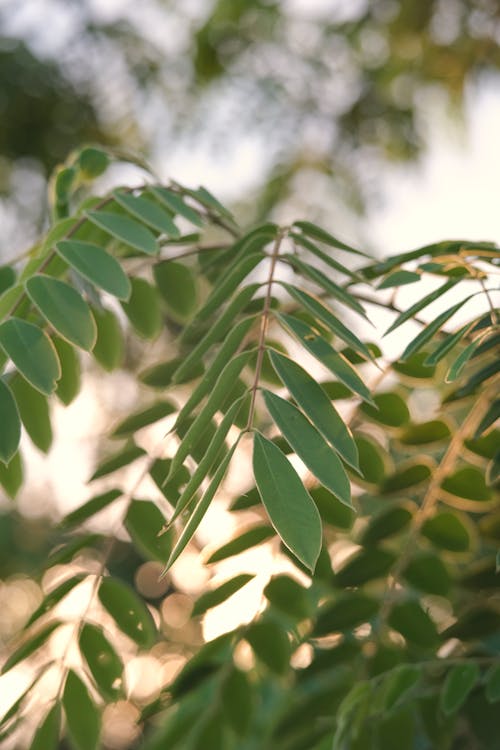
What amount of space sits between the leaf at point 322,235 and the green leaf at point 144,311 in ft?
0.90

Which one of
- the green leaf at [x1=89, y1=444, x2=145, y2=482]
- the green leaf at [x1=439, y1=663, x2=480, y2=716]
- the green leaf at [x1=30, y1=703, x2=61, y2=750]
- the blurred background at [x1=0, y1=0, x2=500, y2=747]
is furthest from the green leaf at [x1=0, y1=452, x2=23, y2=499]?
the blurred background at [x1=0, y1=0, x2=500, y2=747]

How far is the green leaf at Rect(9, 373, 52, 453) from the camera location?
3.33 ft

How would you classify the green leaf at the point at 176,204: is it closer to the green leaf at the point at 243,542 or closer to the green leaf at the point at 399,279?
the green leaf at the point at 399,279

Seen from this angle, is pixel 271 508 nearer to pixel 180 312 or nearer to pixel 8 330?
pixel 8 330

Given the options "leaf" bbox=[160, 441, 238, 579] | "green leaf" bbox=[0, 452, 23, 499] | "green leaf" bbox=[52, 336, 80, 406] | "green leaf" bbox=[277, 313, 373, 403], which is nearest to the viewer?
"leaf" bbox=[160, 441, 238, 579]

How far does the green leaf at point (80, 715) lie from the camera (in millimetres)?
1024

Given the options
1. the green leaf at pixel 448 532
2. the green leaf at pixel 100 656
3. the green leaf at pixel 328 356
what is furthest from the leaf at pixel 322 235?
the green leaf at pixel 100 656

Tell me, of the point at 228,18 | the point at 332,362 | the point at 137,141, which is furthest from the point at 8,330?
the point at 137,141

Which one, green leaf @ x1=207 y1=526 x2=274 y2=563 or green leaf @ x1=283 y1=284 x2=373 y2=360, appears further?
green leaf @ x1=207 y1=526 x2=274 y2=563

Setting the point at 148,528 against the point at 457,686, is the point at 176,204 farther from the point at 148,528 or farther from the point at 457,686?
the point at 457,686

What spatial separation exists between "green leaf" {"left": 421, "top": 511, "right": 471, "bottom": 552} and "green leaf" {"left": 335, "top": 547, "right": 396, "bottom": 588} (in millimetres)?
54

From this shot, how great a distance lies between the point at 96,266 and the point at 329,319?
0.71 ft

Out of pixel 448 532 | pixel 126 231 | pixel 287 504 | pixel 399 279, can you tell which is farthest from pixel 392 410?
pixel 287 504

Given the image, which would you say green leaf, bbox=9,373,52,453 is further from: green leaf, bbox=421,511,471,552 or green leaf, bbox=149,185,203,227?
green leaf, bbox=421,511,471,552
